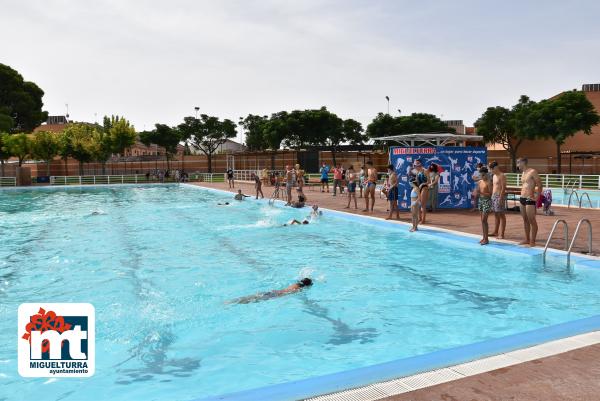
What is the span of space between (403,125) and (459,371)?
57.2m

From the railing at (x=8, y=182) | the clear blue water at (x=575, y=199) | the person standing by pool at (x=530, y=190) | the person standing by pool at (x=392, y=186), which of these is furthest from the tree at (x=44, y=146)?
the person standing by pool at (x=530, y=190)

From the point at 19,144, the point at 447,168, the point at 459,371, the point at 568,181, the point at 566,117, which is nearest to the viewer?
the point at 459,371

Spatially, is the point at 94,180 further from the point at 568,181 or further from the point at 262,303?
the point at 262,303

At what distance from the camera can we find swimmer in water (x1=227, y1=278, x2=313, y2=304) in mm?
7633

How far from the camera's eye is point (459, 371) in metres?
4.10

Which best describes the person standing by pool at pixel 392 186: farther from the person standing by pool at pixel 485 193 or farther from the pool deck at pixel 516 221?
the person standing by pool at pixel 485 193

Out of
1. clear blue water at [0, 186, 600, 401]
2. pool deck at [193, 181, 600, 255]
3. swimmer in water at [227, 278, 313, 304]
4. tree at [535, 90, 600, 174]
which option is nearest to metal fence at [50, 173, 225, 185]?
tree at [535, 90, 600, 174]

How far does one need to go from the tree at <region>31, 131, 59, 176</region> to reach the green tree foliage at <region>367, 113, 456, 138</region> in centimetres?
3555

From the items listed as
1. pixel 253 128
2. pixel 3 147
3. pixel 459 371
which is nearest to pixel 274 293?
pixel 459 371

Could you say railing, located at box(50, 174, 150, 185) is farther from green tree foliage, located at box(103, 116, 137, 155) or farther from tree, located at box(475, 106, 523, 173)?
tree, located at box(475, 106, 523, 173)

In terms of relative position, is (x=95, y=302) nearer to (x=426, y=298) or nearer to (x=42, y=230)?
(x=426, y=298)

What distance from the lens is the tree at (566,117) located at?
123 ft

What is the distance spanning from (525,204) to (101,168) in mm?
52762

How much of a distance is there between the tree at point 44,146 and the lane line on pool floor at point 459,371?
50.4 meters
